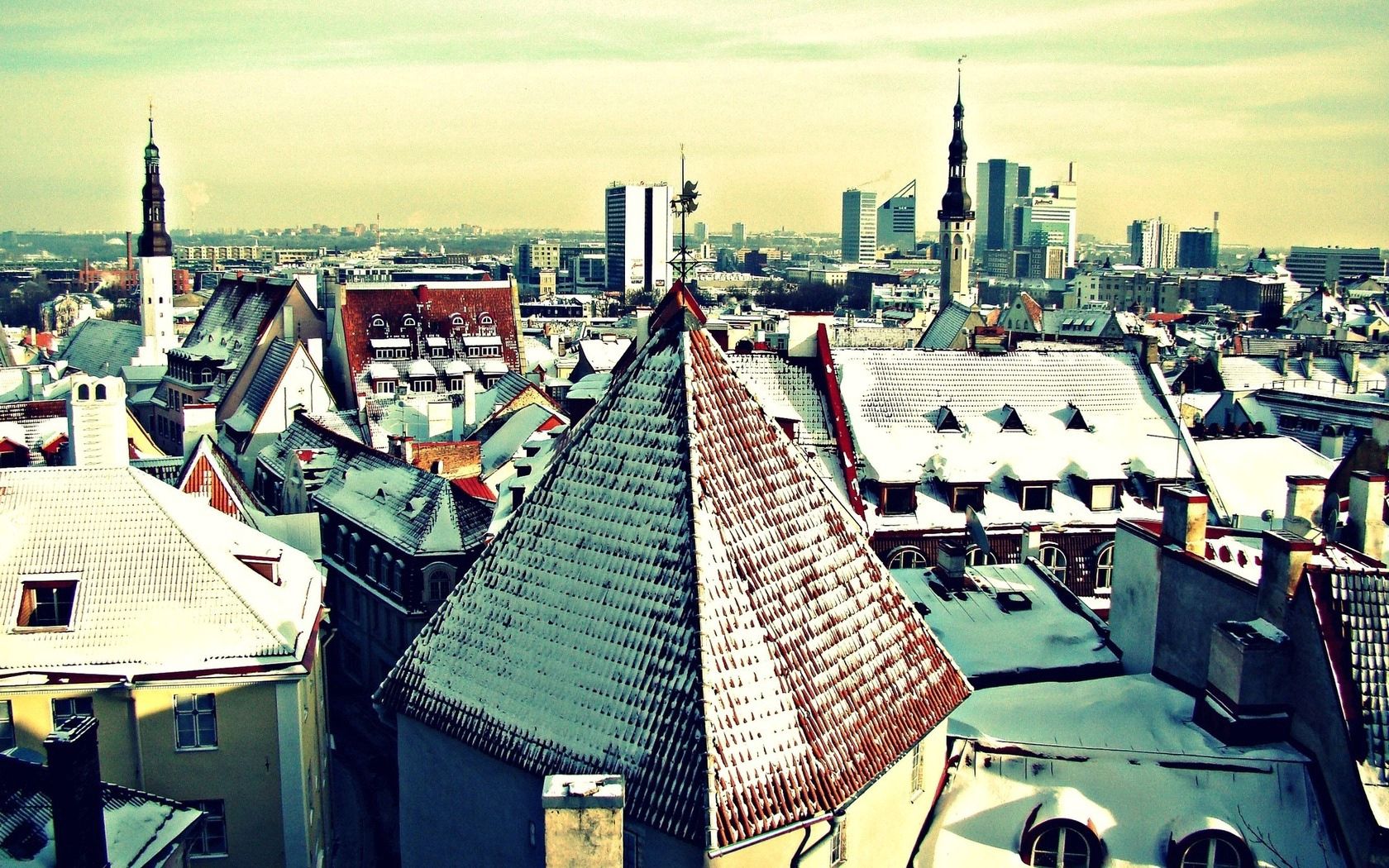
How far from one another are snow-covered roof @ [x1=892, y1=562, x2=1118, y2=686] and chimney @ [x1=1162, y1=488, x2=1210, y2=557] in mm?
3024

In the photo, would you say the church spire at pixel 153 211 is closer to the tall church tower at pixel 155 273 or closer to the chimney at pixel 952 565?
the tall church tower at pixel 155 273

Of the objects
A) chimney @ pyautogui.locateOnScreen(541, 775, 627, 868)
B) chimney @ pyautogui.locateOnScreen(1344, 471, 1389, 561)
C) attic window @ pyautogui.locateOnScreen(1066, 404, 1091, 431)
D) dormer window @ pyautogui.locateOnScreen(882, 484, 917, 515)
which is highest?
chimney @ pyautogui.locateOnScreen(1344, 471, 1389, 561)

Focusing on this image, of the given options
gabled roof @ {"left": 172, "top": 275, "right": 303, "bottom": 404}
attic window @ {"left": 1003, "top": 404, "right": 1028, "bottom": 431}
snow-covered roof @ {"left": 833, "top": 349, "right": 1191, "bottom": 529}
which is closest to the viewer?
snow-covered roof @ {"left": 833, "top": 349, "right": 1191, "bottom": 529}

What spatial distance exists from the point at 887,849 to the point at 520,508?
7.19 meters

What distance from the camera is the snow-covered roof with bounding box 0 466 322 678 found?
24.3 m

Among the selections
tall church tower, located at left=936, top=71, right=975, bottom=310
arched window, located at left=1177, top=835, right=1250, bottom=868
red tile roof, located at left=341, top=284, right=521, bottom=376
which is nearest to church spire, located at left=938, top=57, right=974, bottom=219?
tall church tower, located at left=936, top=71, right=975, bottom=310

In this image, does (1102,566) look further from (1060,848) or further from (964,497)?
(1060,848)

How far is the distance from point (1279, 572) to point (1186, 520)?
2702 mm

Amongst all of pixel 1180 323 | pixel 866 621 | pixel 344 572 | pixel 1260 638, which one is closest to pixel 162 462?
pixel 344 572

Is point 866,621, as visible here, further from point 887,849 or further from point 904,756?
point 887,849

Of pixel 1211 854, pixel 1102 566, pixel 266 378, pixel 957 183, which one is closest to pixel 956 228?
pixel 957 183

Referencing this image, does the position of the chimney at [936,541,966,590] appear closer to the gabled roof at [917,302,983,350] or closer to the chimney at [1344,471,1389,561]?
the chimney at [1344,471,1389,561]

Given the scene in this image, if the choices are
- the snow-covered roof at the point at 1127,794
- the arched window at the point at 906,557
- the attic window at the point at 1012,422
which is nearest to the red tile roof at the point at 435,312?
the attic window at the point at 1012,422

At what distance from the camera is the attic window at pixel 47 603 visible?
2447cm
